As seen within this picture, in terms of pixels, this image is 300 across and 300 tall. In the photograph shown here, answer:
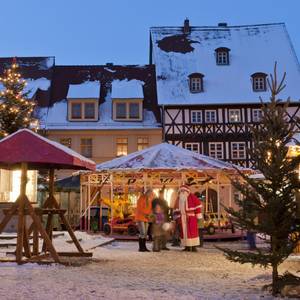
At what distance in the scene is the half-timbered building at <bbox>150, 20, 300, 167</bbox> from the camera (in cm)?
3934

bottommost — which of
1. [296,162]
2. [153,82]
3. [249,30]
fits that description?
[296,162]

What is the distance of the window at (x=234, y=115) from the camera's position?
131ft

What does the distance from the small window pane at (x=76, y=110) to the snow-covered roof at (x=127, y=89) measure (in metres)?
2.64

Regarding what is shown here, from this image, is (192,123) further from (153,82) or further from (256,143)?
(256,143)

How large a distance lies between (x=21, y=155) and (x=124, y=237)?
37.3 ft

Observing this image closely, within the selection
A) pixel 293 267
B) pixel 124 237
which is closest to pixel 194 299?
pixel 293 267

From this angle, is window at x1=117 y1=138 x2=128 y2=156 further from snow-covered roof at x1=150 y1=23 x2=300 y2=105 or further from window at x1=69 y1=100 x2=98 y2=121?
snow-covered roof at x1=150 y1=23 x2=300 y2=105

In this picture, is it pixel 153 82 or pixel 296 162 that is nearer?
pixel 296 162

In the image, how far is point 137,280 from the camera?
9383 millimetres

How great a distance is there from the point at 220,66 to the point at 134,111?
7.90 metres

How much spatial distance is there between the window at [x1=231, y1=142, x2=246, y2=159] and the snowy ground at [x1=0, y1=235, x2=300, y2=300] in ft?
86.7

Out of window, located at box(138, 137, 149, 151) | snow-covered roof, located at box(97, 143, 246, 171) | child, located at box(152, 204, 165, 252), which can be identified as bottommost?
child, located at box(152, 204, 165, 252)

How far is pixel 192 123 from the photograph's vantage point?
39.6 meters

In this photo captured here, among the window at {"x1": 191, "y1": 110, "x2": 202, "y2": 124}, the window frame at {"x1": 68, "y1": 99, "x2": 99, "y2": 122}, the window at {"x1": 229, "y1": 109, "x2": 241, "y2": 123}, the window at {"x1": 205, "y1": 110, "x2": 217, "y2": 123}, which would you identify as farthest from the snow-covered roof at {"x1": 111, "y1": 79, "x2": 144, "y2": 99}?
the window at {"x1": 229, "y1": 109, "x2": 241, "y2": 123}
